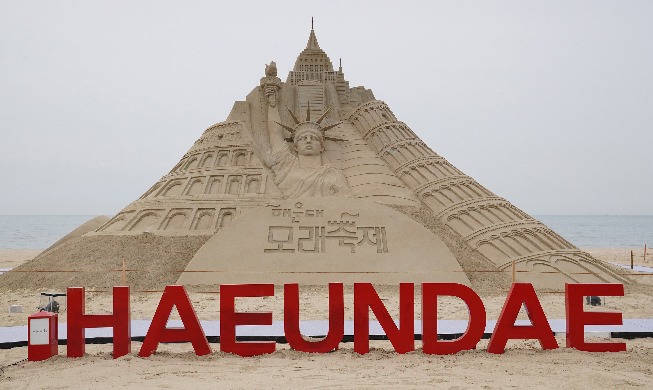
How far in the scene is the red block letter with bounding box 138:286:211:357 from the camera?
8.71 metres

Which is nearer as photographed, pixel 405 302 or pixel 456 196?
pixel 405 302

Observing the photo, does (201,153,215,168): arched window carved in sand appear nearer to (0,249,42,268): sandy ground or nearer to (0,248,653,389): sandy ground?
(0,248,653,389): sandy ground

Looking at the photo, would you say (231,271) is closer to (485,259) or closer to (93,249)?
(93,249)

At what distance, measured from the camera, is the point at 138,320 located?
1225 centimetres

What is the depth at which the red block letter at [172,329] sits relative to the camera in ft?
28.6

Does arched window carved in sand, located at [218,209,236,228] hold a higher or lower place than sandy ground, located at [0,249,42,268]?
higher

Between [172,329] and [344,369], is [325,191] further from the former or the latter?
[344,369]

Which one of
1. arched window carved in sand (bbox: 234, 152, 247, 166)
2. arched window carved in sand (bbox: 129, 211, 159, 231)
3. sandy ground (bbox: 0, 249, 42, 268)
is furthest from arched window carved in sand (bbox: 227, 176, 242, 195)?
sandy ground (bbox: 0, 249, 42, 268)

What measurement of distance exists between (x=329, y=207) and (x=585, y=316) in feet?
33.7

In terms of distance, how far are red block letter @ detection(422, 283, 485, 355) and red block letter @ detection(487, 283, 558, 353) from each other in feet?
0.98

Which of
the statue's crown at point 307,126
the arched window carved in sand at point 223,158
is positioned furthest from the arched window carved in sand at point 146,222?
the statue's crown at point 307,126

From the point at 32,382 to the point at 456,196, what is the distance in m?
14.8

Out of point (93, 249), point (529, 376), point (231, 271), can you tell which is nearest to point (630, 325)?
point (529, 376)

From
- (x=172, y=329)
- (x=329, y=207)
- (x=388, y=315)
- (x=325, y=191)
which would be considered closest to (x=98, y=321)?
(x=172, y=329)
